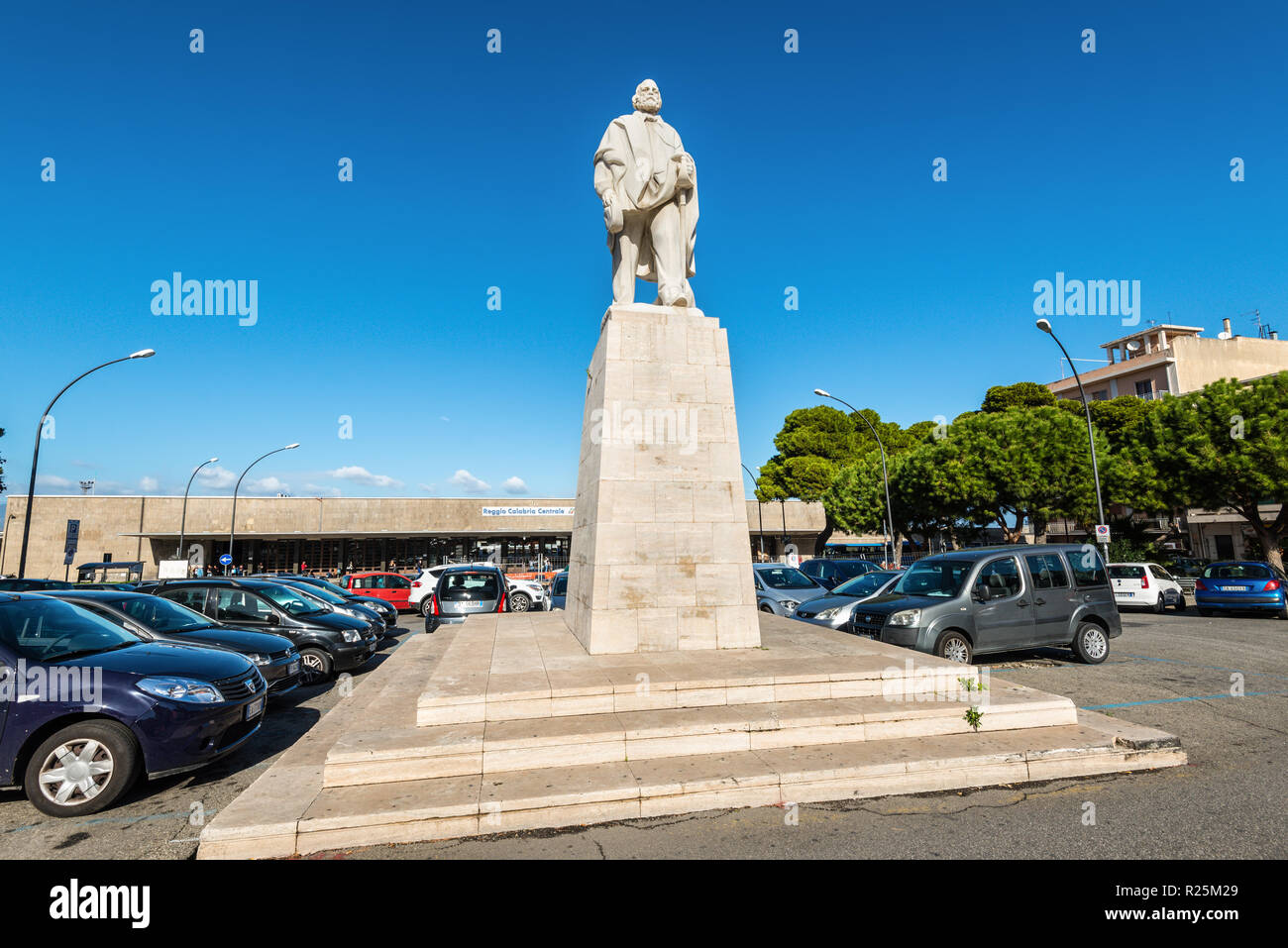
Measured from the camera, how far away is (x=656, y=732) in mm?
4590

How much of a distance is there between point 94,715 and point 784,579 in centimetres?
1188

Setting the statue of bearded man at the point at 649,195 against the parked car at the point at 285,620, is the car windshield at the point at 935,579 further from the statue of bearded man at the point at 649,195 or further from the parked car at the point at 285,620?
the parked car at the point at 285,620

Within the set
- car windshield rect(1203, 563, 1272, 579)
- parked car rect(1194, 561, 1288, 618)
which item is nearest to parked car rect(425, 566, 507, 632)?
parked car rect(1194, 561, 1288, 618)

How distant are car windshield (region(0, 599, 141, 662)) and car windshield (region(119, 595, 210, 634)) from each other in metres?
1.57

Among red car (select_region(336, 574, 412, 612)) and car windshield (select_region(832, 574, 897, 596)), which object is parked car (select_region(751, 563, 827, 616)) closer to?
car windshield (select_region(832, 574, 897, 596))

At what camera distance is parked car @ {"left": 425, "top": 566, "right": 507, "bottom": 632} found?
1172 cm

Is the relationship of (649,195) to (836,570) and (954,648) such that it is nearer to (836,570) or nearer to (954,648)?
(954,648)

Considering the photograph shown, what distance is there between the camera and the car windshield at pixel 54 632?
15.5ft

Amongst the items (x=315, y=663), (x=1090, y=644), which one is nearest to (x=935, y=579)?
(x=1090, y=644)

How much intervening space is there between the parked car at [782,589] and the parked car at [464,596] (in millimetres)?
4873
